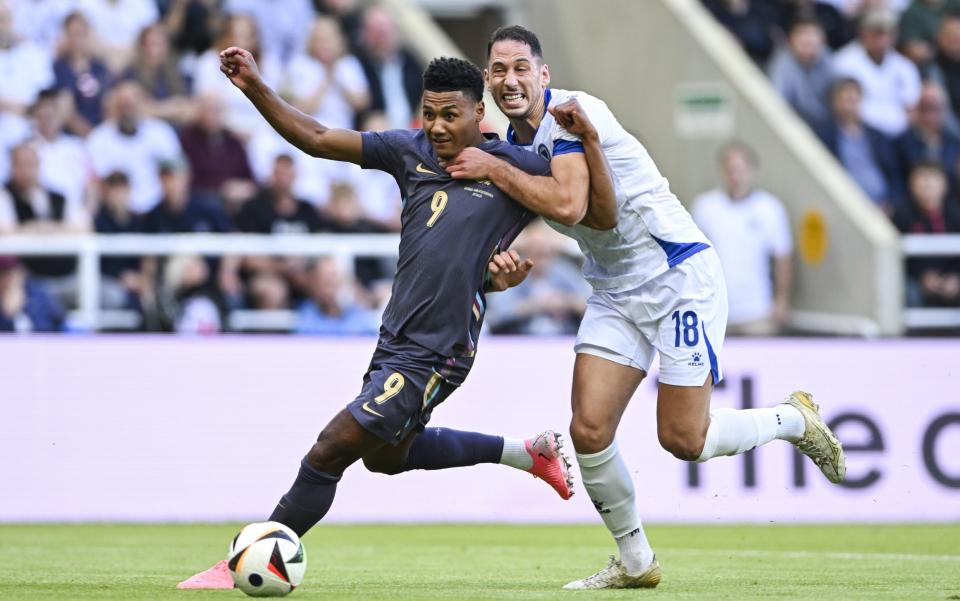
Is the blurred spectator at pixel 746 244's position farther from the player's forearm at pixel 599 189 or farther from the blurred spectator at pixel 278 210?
the player's forearm at pixel 599 189

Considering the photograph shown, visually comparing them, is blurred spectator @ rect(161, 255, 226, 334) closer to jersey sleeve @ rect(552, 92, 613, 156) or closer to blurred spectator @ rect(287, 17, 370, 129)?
blurred spectator @ rect(287, 17, 370, 129)

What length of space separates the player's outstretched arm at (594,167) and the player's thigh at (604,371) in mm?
617

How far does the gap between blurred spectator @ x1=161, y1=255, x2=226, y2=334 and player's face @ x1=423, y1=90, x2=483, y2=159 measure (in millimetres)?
6473

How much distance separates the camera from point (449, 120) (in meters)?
7.54

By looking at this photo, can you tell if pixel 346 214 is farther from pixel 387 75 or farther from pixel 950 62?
pixel 950 62

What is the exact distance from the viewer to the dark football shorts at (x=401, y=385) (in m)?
7.36

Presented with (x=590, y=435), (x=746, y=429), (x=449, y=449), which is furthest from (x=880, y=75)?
(x=590, y=435)

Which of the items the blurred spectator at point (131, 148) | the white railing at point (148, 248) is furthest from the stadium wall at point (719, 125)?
the blurred spectator at point (131, 148)

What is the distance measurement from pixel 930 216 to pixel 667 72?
3.08m

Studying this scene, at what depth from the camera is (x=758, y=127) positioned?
16.8 m

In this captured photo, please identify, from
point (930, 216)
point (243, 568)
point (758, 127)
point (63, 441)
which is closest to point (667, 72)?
point (758, 127)

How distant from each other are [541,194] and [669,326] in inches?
42.1

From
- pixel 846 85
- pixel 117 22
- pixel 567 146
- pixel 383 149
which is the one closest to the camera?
pixel 567 146

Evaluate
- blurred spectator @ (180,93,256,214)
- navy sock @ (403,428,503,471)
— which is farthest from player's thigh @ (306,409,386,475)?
blurred spectator @ (180,93,256,214)
